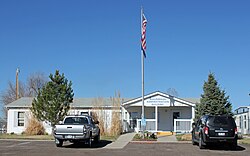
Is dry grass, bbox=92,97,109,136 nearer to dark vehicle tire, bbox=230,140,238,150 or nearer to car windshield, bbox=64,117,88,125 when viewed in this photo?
car windshield, bbox=64,117,88,125

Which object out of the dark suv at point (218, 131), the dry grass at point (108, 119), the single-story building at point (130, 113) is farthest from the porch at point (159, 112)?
the dark suv at point (218, 131)

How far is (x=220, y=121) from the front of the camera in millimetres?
19969

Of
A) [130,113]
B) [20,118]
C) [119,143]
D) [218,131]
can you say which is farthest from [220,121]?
[20,118]

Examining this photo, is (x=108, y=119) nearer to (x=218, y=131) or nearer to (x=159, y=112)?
(x=159, y=112)

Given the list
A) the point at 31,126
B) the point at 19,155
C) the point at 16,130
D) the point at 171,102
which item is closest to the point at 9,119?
the point at 16,130

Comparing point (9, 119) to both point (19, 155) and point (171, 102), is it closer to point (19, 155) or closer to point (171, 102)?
point (171, 102)

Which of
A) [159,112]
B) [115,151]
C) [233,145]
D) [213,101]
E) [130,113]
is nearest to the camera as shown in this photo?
[115,151]

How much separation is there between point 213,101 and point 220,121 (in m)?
9.78

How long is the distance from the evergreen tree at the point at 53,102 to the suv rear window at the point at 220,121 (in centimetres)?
1522

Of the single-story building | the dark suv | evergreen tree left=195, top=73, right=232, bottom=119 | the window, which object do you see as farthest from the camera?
the window

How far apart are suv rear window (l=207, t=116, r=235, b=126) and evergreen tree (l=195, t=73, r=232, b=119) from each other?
9194mm

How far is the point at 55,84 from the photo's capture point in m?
32.6

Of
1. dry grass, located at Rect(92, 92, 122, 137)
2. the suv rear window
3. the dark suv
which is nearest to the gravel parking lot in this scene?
the dark suv

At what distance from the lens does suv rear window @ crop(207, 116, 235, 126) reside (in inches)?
782
